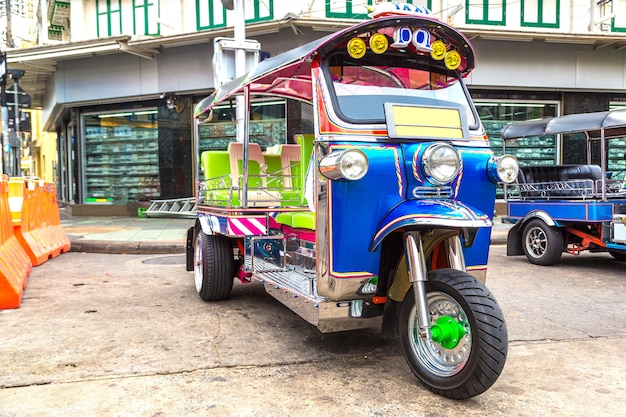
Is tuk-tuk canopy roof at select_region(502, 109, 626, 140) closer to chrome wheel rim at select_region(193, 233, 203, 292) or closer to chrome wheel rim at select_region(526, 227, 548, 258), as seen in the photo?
chrome wheel rim at select_region(526, 227, 548, 258)

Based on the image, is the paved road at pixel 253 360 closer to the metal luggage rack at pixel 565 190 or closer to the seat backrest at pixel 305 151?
the seat backrest at pixel 305 151

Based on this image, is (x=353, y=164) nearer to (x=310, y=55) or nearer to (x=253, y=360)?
(x=310, y=55)

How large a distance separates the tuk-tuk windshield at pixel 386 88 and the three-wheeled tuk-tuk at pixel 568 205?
424cm

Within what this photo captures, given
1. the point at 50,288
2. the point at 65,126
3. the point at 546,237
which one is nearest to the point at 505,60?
the point at 546,237

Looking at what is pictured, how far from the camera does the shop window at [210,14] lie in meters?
13.2

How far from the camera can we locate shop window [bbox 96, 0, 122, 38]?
14367 mm

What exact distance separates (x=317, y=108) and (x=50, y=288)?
4.49 m

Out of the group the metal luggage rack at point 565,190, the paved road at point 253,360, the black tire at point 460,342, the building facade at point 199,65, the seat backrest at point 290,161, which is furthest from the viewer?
the building facade at point 199,65

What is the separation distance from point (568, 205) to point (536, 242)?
802 millimetres

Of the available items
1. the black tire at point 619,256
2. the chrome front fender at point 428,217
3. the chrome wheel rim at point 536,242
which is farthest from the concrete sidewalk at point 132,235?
the chrome front fender at point 428,217

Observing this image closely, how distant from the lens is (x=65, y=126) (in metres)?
19.2

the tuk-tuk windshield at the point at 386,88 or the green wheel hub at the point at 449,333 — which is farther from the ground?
the tuk-tuk windshield at the point at 386,88

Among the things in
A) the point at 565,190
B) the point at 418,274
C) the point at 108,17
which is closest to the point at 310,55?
the point at 418,274

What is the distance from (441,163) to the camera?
3336mm
